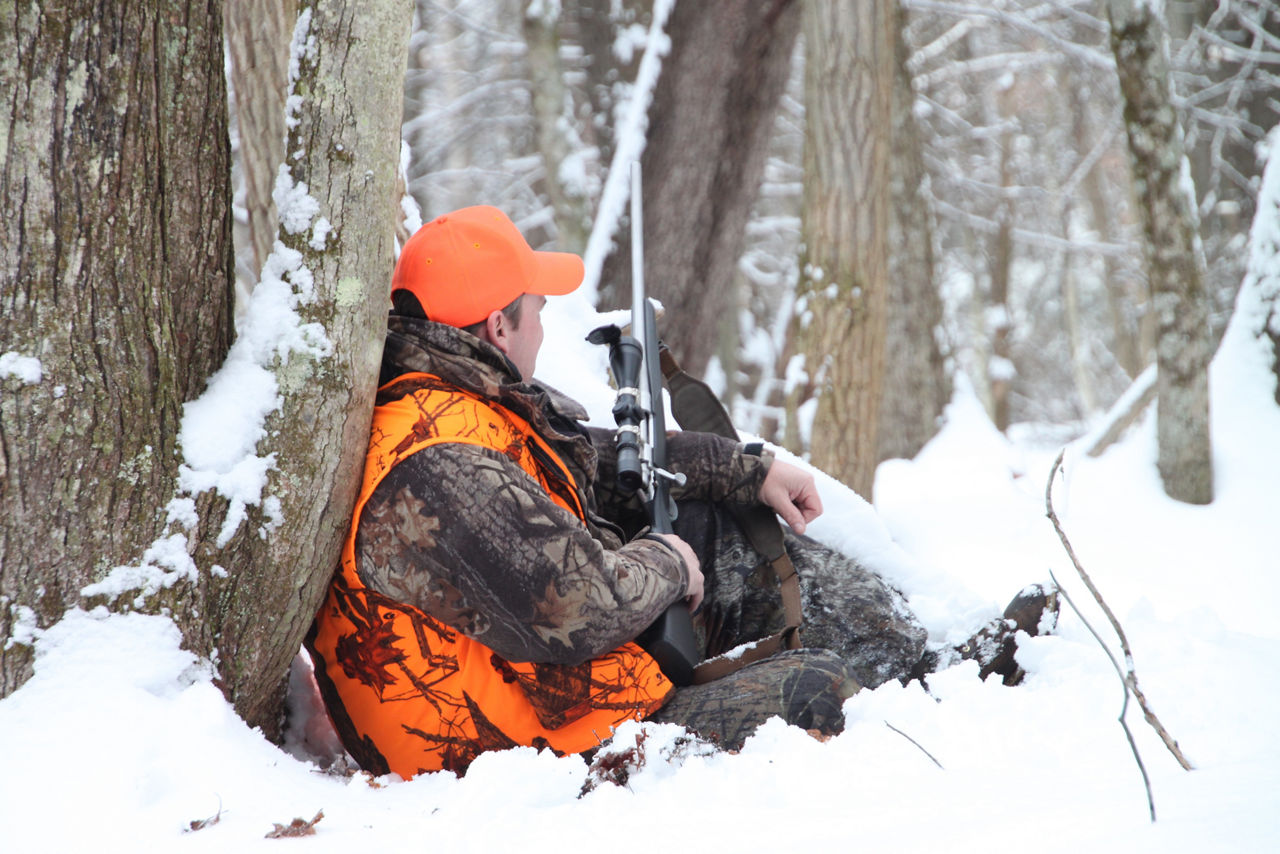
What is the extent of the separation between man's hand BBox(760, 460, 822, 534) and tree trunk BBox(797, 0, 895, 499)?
7.30 ft

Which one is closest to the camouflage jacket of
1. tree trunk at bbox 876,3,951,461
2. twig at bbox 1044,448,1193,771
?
twig at bbox 1044,448,1193,771

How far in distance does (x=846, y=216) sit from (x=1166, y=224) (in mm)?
1628

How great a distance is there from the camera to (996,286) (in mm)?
13391

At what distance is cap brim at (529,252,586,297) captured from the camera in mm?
2385

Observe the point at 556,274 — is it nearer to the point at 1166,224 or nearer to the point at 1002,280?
the point at 1166,224

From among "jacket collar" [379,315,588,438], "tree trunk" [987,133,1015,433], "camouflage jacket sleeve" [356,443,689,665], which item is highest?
"jacket collar" [379,315,588,438]

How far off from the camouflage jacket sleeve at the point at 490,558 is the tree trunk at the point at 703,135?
3.52 m

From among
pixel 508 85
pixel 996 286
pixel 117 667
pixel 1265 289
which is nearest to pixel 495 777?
pixel 117 667

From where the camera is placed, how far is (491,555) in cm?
A: 188

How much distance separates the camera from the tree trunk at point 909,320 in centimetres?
768

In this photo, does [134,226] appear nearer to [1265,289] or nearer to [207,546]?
[207,546]

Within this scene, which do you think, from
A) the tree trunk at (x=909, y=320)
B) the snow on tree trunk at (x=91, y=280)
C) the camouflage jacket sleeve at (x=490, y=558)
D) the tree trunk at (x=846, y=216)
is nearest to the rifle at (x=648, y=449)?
the camouflage jacket sleeve at (x=490, y=558)

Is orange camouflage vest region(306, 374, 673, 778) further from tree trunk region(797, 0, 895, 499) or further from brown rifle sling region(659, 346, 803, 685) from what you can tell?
tree trunk region(797, 0, 895, 499)

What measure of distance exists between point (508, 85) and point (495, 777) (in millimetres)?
9036
